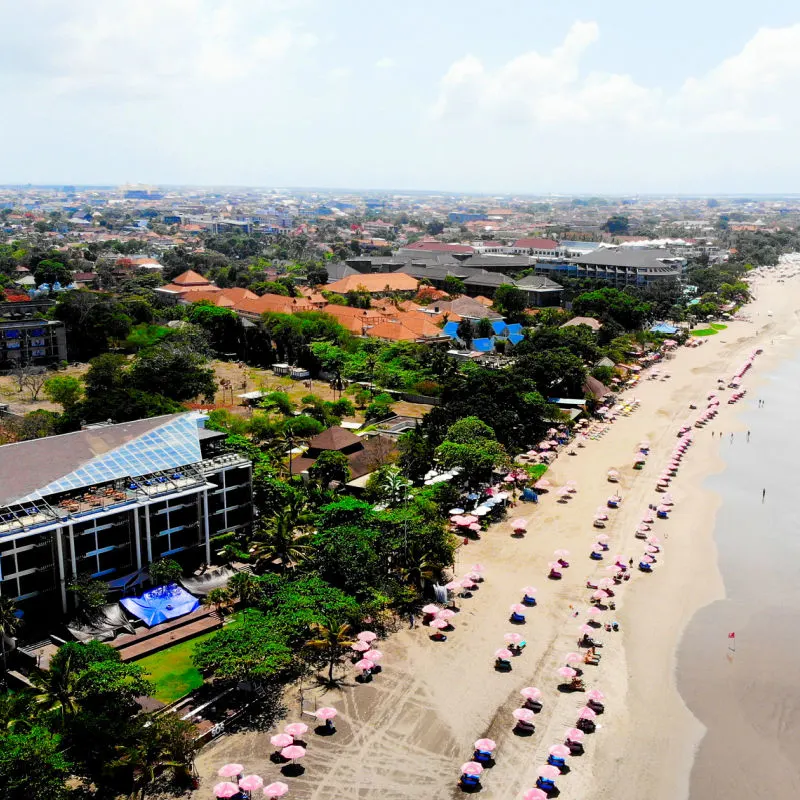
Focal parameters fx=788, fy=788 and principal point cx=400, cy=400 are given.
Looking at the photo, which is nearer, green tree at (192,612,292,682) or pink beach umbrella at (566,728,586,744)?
pink beach umbrella at (566,728,586,744)

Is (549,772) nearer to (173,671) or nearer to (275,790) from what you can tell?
(275,790)

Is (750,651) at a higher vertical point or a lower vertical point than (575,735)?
lower

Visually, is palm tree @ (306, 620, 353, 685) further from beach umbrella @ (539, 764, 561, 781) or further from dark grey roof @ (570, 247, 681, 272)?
dark grey roof @ (570, 247, 681, 272)

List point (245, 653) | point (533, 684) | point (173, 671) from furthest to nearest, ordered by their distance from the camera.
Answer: point (173, 671) → point (533, 684) → point (245, 653)

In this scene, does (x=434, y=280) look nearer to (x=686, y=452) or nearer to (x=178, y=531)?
(x=686, y=452)

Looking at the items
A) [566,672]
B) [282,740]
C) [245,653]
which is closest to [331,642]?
[245,653]

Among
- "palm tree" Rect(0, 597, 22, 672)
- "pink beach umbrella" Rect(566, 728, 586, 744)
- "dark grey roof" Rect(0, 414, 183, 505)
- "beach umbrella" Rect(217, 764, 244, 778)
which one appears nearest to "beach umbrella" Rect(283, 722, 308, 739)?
"beach umbrella" Rect(217, 764, 244, 778)
